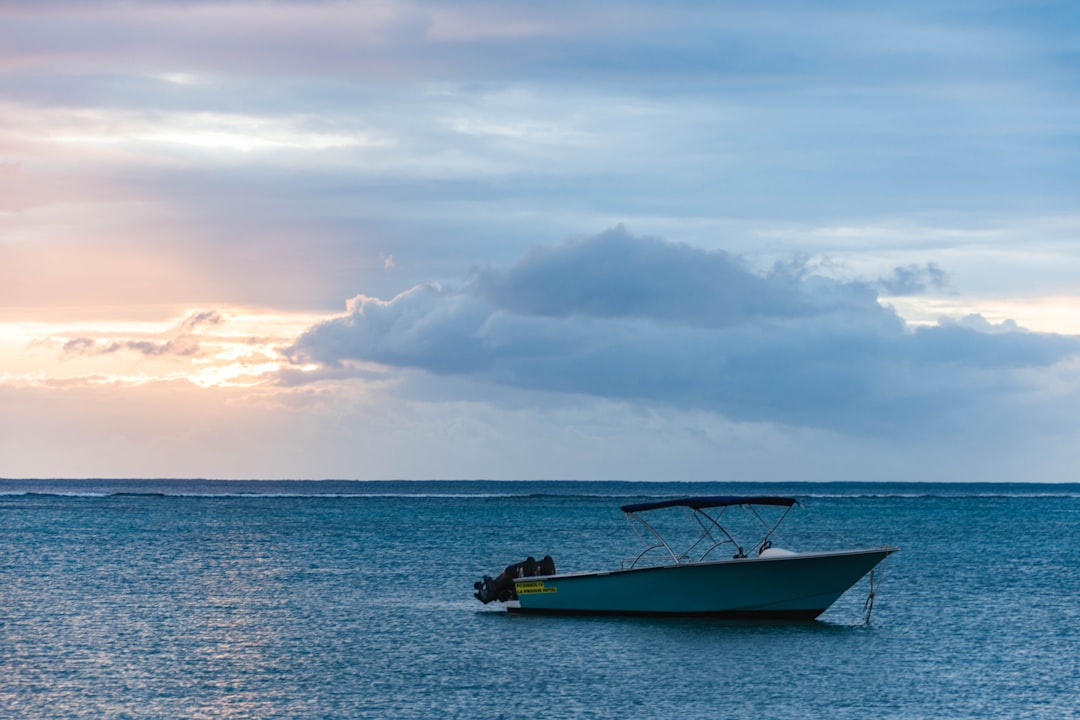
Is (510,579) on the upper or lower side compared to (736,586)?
lower

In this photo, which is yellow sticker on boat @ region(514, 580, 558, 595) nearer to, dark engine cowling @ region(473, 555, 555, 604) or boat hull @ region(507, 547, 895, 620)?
dark engine cowling @ region(473, 555, 555, 604)

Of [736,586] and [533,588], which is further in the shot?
[533,588]

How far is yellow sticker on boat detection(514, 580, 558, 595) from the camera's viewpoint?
39188 mm

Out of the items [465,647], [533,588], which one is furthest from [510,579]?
[465,647]

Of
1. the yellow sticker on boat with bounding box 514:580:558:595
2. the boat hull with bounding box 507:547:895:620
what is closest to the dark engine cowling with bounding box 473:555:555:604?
the yellow sticker on boat with bounding box 514:580:558:595

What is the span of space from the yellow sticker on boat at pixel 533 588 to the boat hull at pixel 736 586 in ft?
3.58

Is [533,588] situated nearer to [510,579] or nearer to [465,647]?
[510,579]

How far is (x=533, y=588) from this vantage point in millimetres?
39594

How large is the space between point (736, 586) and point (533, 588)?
6.46 metres

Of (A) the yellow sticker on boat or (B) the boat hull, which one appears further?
(A) the yellow sticker on boat

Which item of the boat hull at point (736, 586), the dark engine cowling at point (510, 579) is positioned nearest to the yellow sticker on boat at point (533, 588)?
the dark engine cowling at point (510, 579)

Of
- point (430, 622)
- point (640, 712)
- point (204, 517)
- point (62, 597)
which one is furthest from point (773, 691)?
point (204, 517)

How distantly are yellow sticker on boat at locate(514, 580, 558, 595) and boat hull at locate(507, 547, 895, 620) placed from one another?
1.09 meters

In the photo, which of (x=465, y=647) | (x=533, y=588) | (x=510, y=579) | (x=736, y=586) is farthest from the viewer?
(x=510, y=579)
